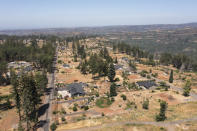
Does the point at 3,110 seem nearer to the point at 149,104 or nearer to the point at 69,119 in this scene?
the point at 69,119

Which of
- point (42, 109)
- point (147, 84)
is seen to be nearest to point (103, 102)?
point (42, 109)

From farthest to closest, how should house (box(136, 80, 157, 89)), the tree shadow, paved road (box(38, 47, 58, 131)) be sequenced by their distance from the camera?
house (box(136, 80, 157, 89)) < the tree shadow < paved road (box(38, 47, 58, 131))

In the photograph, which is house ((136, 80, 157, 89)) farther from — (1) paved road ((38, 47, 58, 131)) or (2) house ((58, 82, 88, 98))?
(1) paved road ((38, 47, 58, 131))

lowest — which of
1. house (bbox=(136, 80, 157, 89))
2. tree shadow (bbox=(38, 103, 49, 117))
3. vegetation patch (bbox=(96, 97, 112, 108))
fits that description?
tree shadow (bbox=(38, 103, 49, 117))

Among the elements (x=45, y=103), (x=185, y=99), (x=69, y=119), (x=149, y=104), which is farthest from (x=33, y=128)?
(x=185, y=99)

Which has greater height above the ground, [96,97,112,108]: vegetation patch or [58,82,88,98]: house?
[58,82,88,98]: house

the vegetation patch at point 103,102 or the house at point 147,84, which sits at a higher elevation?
the house at point 147,84

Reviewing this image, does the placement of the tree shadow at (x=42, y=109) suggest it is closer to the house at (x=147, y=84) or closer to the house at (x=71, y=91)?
the house at (x=71, y=91)

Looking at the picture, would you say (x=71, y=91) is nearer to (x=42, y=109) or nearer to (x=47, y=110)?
(x=47, y=110)

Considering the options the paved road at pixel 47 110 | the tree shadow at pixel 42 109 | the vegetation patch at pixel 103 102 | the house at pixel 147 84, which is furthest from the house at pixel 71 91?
the house at pixel 147 84

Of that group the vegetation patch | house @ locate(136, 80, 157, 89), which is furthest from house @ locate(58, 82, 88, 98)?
house @ locate(136, 80, 157, 89)

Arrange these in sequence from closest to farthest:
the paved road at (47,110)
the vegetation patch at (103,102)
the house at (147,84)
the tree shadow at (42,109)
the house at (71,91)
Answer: the paved road at (47,110) → the tree shadow at (42,109) → the vegetation patch at (103,102) → the house at (71,91) → the house at (147,84)
